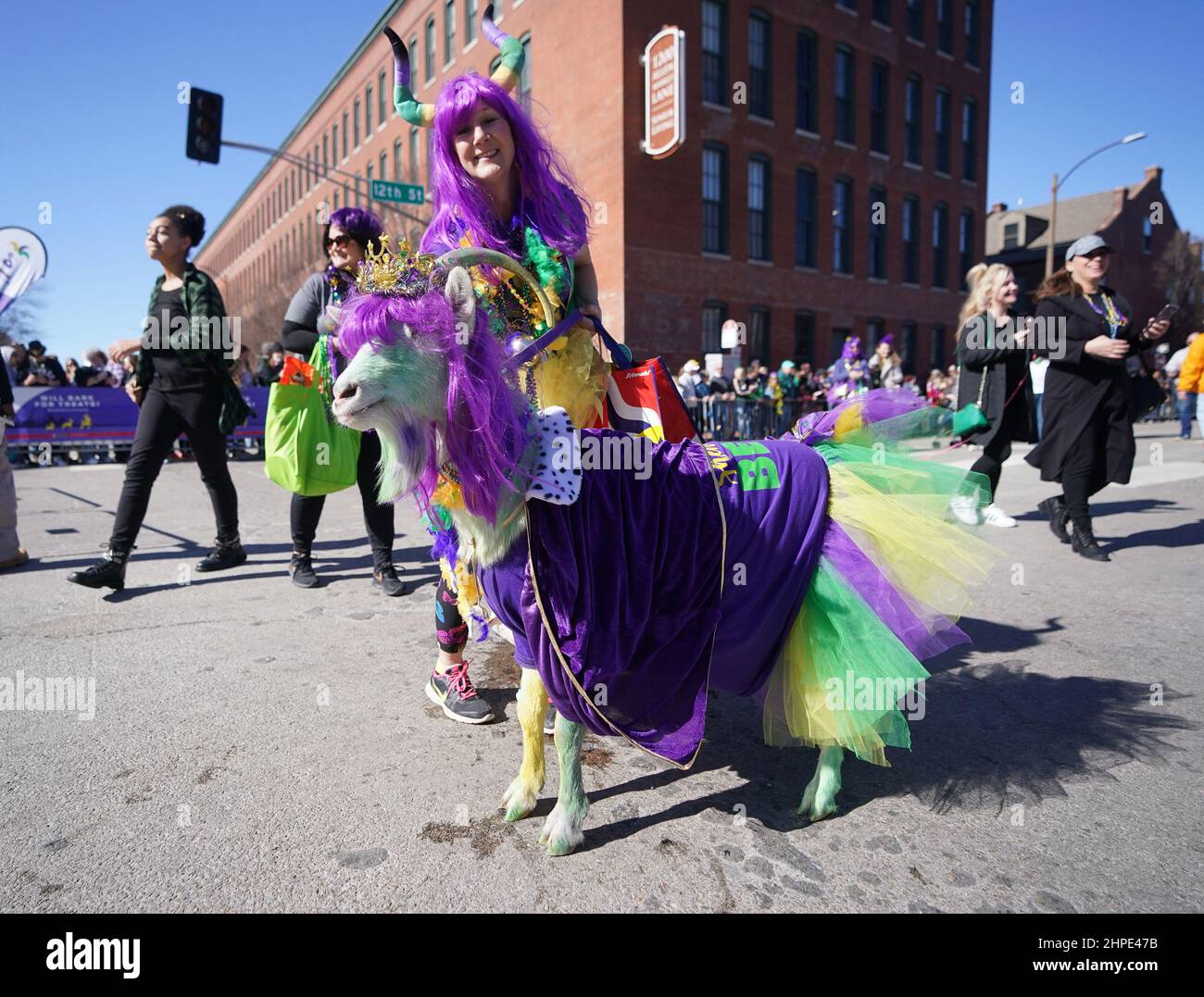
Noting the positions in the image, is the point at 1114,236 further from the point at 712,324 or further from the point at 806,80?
the point at 712,324

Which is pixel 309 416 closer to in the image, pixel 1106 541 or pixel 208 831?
pixel 208 831

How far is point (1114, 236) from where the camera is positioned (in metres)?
41.9

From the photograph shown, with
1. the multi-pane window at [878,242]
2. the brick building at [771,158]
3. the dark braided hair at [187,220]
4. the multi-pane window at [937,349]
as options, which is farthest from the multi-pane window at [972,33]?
the dark braided hair at [187,220]

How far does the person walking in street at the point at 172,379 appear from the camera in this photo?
472cm

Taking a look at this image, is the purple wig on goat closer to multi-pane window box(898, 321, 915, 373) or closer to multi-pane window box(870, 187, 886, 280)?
multi-pane window box(870, 187, 886, 280)

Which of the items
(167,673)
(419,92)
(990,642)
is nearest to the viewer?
(167,673)

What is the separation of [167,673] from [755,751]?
274cm

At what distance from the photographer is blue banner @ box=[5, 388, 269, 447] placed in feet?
42.1

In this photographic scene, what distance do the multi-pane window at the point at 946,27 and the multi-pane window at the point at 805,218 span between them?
8.63 m

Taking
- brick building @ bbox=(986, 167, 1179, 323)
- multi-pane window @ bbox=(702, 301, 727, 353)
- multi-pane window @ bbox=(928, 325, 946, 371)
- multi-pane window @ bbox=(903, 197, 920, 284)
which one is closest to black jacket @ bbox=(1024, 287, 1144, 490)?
multi-pane window @ bbox=(702, 301, 727, 353)

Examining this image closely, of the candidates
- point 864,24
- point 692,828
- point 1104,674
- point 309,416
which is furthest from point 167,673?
point 864,24

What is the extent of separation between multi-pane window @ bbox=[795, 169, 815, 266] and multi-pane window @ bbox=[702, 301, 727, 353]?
3.59 metres

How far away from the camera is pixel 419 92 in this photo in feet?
97.9

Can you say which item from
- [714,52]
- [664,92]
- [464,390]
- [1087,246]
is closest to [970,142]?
[714,52]
